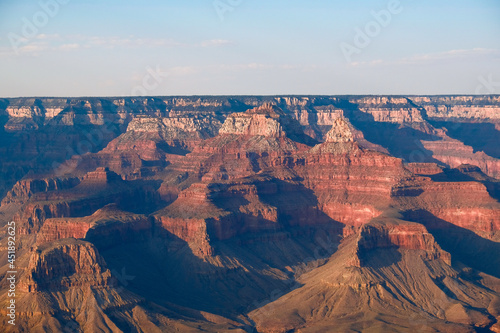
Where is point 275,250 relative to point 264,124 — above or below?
below

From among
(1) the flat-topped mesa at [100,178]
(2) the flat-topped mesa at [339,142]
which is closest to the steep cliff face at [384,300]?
(2) the flat-topped mesa at [339,142]

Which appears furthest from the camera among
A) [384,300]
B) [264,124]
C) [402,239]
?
[264,124]

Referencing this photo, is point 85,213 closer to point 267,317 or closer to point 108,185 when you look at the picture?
point 108,185

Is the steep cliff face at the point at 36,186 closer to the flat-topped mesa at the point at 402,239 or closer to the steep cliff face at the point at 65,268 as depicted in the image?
the flat-topped mesa at the point at 402,239
